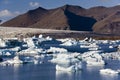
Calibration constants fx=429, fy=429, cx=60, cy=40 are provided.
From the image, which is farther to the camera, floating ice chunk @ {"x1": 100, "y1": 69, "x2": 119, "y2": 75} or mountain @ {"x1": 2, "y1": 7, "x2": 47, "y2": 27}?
mountain @ {"x1": 2, "y1": 7, "x2": 47, "y2": 27}

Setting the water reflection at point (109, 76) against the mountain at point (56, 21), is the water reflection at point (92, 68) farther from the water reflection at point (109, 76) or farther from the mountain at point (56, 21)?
the mountain at point (56, 21)

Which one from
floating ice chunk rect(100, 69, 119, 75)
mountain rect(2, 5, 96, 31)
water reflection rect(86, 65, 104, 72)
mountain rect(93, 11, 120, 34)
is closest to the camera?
floating ice chunk rect(100, 69, 119, 75)

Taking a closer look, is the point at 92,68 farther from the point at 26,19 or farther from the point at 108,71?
the point at 26,19

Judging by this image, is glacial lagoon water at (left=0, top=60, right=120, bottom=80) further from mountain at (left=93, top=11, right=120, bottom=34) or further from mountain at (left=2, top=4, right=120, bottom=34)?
mountain at (left=93, top=11, right=120, bottom=34)

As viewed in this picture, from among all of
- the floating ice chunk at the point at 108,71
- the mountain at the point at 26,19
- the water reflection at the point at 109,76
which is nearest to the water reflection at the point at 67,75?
the water reflection at the point at 109,76

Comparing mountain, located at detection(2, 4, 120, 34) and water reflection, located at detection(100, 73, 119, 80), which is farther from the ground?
mountain, located at detection(2, 4, 120, 34)

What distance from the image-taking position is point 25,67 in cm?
1825

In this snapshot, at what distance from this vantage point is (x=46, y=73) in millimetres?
16516

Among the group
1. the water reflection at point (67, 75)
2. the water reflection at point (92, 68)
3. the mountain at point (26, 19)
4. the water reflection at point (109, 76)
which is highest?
the mountain at point (26, 19)

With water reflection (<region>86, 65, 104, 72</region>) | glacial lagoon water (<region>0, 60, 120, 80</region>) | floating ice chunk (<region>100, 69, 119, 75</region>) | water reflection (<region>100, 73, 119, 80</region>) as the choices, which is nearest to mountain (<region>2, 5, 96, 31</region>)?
water reflection (<region>86, 65, 104, 72</region>)

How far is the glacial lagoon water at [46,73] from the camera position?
15.1 m

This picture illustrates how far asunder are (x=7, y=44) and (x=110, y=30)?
9658 centimetres

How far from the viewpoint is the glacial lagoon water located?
49.5 feet

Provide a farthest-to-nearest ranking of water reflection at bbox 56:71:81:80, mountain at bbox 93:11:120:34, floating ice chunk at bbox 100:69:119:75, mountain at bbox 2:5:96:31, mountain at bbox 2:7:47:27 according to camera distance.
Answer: mountain at bbox 2:7:47:27 < mountain at bbox 93:11:120:34 < mountain at bbox 2:5:96:31 < floating ice chunk at bbox 100:69:119:75 < water reflection at bbox 56:71:81:80
